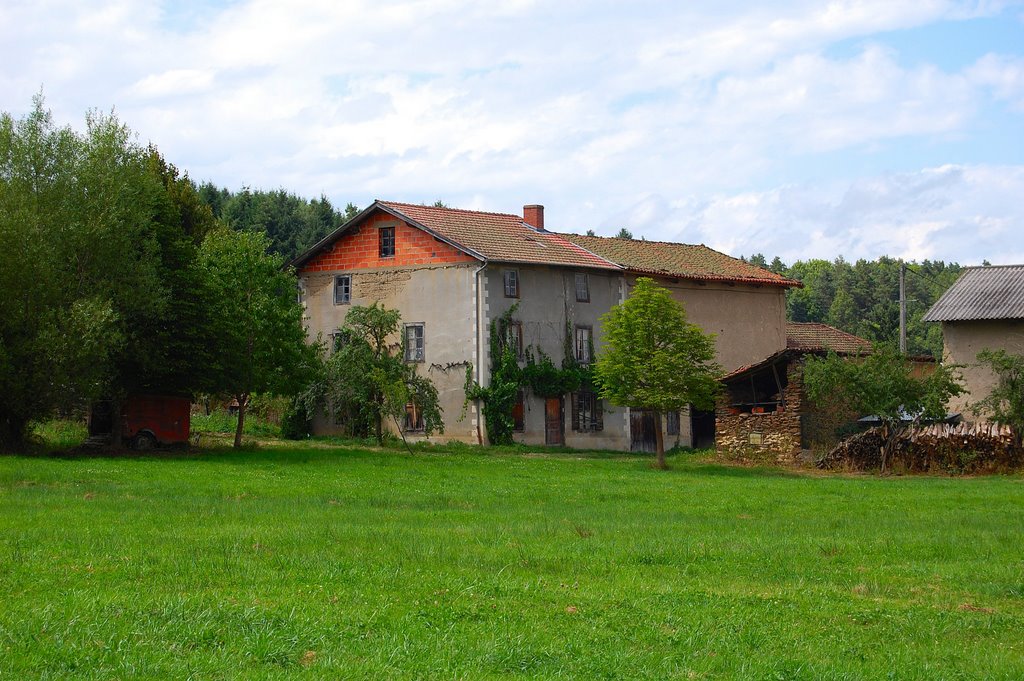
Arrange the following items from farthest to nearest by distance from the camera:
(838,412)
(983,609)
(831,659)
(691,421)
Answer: (691,421)
(838,412)
(983,609)
(831,659)

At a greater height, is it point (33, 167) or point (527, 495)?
point (33, 167)

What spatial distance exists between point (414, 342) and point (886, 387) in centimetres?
2073

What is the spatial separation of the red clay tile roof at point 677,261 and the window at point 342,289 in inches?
410

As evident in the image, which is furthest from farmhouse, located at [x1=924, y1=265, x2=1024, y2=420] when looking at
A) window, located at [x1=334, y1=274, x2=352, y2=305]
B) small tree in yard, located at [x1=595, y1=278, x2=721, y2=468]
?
window, located at [x1=334, y1=274, x2=352, y2=305]

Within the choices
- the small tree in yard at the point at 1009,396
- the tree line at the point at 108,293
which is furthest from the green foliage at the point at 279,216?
the small tree in yard at the point at 1009,396

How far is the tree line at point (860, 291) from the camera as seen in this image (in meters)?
106

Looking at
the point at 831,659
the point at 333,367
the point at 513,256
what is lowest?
the point at 831,659

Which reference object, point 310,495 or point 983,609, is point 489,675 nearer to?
point 983,609

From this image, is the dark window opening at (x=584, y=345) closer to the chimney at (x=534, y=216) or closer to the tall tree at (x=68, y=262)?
the chimney at (x=534, y=216)

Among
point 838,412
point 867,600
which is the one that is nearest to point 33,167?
point 838,412

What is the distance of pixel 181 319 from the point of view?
126 feet

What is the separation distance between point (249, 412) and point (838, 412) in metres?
27.0

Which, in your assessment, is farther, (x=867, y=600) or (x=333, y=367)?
(x=333, y=367)

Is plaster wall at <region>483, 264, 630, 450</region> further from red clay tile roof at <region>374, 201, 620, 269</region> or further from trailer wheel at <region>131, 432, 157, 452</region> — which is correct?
trailer wheel at <region>131, 432, 157, 452</region>
